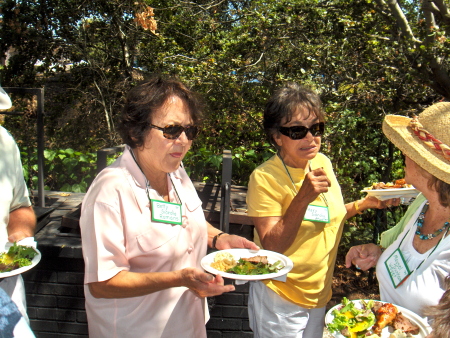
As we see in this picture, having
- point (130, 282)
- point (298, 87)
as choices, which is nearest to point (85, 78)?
point (298, 87)

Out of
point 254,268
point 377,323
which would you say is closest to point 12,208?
point 254,268

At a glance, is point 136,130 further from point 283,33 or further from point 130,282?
point 283,33

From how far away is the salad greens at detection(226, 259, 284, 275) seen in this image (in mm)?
1961

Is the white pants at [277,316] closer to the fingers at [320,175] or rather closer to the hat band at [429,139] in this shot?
the fingers at [320,175]

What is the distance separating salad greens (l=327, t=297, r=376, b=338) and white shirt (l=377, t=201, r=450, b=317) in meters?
0.16

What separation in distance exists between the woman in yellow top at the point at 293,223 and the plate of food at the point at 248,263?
0.36 feet

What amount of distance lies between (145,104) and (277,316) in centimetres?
133

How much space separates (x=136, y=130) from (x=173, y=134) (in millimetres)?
177

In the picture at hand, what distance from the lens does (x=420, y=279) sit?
5.75ft

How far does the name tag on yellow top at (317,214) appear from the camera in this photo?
2211 millimetres

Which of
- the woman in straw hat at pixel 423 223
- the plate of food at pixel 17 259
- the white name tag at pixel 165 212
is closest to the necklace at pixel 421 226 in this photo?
the woman in straw hat at pixel 423 223

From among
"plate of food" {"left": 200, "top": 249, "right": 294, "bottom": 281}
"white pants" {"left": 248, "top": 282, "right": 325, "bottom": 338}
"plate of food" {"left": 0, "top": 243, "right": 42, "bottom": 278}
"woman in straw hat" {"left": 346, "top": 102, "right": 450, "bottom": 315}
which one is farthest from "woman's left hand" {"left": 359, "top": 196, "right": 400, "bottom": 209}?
"plate of food" {"left": 0, "top": 243, "right": 42, "bottom": 278}

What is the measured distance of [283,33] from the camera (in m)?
5.53

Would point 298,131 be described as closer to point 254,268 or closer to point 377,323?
point 254,268
